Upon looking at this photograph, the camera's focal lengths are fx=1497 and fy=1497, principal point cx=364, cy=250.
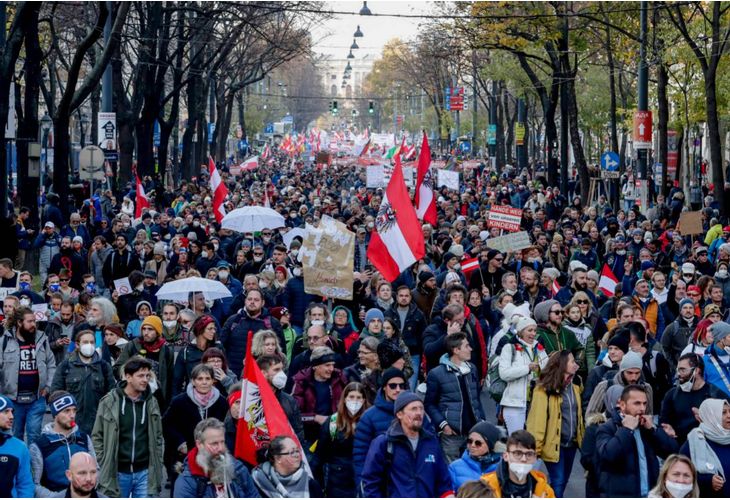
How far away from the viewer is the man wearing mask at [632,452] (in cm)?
829

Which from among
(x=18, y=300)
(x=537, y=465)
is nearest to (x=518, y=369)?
(x=537, y=465)

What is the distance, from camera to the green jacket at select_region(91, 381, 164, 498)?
29.9 feet

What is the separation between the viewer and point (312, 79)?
16225 cm

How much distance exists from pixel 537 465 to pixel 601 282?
9076mm

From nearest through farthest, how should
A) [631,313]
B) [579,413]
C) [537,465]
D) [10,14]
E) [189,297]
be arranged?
[537,465], [579,413], [631,313], [189,297], [10,14]

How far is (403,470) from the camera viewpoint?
775cm

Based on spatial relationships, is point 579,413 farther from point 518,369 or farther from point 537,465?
point 537,465

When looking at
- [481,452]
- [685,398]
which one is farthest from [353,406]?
[685,398]

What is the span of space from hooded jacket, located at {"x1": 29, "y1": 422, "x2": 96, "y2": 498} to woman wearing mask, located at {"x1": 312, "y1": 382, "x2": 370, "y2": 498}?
1447 mm

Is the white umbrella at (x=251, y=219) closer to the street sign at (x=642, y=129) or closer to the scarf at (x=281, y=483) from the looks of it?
the scarf at (x=281, y=483)

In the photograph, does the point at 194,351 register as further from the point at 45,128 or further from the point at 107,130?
the point at 45,128

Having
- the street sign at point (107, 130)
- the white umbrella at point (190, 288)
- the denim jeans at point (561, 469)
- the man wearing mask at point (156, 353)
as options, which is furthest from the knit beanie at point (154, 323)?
the street sign at point (107, 130)

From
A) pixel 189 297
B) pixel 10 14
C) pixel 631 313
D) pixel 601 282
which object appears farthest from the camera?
pixel 10 14

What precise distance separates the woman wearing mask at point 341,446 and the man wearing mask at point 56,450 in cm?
142
